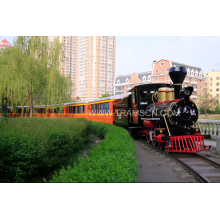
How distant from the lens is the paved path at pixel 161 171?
421 centimetres

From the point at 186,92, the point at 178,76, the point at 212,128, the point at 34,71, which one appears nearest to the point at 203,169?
the point at 186,92

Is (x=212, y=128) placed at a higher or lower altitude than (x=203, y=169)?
higher

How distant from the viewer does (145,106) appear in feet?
29.4

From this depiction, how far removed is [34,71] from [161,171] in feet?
42.5

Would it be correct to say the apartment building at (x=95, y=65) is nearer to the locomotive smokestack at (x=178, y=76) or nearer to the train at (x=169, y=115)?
the train at (x=169, y=115)

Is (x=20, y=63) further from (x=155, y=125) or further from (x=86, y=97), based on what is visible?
(x=86, y=97)

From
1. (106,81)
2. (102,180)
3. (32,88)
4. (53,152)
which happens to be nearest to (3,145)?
(53,152)

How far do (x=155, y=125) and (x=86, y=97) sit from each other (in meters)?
73.9

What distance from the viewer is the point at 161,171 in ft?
15.9

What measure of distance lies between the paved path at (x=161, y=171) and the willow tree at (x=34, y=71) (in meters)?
11.0

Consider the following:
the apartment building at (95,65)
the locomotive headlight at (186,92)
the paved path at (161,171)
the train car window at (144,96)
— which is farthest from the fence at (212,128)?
the apartment building at (95,65)

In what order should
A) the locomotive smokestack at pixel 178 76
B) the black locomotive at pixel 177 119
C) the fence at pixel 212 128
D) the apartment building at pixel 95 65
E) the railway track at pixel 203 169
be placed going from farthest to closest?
the apartment building at pixel 95 65 < the fence at pixel 212 128 < the locomotive smokestack at pixel 178 76 < the black locomotive at pixel 177 119 < the railway track at pixel 203 169

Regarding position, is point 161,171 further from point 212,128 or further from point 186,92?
point 212,128

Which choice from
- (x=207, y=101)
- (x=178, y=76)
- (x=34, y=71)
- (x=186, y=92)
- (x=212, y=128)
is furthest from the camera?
(x=207, y=101)
